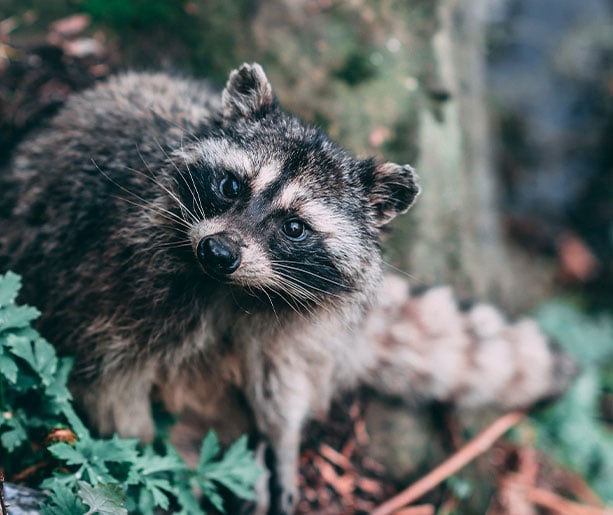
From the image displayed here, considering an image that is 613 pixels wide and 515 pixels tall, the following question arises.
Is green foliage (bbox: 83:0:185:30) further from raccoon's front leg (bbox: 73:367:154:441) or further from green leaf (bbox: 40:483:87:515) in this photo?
green leaf (bbox: 40:483:87:515)

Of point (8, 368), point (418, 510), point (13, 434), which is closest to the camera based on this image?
point (8, 368)

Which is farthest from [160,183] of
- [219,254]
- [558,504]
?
[558,504]

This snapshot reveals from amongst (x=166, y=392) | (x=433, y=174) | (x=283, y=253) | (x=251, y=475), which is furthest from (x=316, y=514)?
(x=433, y=174)

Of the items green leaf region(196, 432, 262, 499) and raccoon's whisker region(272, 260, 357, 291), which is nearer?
raccoon's whisker region(272, 260, 357, 291)

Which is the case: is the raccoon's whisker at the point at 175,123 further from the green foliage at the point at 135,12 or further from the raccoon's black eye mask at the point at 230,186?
the green foliage at the point at 135,12

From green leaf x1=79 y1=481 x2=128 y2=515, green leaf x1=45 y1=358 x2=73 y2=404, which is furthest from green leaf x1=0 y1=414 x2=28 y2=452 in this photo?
green leaf x1=79 y1=481 x2=128 y2=515

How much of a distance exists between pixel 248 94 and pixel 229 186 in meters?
0.47

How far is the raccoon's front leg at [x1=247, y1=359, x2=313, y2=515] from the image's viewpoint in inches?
128

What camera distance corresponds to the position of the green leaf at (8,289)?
245cm

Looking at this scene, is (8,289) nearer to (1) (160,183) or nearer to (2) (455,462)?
(1) (160,183)

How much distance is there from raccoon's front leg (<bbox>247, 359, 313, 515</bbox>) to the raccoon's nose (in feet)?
3.20

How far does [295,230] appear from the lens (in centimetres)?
258

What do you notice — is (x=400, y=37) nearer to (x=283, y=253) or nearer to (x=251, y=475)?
(x=283, y=253)

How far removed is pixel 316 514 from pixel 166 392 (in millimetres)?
1017
